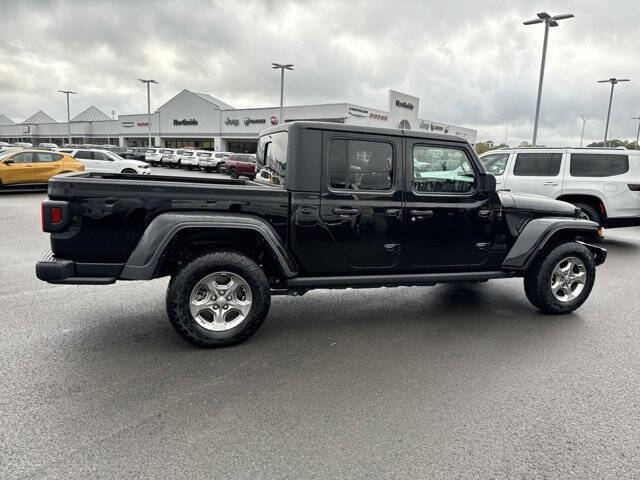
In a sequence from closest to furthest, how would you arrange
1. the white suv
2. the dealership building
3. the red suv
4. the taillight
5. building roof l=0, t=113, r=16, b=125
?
the taillight < the white suv < the red suv < the dealership building < building roof l=0, t=113, r=16, b=125

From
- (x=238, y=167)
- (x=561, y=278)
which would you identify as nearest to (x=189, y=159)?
(x=238, y=167)

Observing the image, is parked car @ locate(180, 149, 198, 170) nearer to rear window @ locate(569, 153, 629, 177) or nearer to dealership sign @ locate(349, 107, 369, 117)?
dealership sign @ locate(349, 107, 369, 117)

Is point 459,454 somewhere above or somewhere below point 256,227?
below

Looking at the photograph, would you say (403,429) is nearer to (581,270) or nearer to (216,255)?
(216,255)

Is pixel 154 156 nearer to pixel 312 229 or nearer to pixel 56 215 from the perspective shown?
pixel 56 215

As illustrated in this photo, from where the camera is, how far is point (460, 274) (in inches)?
179

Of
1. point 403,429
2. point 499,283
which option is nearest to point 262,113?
point 499,283

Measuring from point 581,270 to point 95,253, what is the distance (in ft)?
16.2

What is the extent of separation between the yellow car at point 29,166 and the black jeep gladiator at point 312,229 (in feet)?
42.5

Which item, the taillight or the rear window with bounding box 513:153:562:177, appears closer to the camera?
the taillight

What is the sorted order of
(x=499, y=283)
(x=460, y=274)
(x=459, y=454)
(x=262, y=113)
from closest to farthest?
1. (x=459, y=454)
2. (x=460, y=274)
3. (x=499, y=283)
4. (x=262, y=113)

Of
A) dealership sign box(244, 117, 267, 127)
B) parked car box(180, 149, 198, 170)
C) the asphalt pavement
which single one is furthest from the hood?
dealership sign box(244, 117, 267, 127)

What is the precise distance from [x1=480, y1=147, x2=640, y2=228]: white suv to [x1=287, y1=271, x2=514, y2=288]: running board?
5.14 meters

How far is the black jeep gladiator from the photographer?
140 inches
